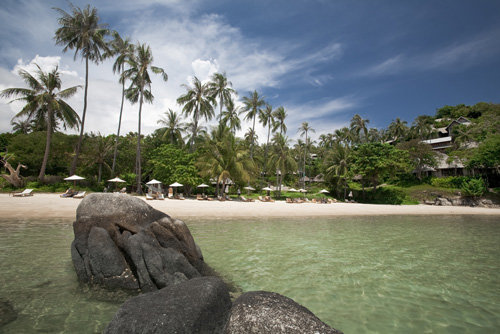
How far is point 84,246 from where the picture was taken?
17.1 feet

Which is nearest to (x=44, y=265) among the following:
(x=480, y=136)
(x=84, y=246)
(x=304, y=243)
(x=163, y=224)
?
(x=84, y=246)

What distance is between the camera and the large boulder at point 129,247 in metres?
4.72

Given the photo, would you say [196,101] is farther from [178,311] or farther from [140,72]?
[178,311]

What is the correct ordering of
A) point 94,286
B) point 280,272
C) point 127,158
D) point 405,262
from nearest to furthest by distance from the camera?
point 94,286, point 280,272, point 405,262, point 127,158

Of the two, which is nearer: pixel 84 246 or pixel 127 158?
pixel 84 246

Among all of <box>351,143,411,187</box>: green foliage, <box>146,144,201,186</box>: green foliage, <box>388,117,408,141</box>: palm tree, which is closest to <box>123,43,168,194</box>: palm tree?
<box>146,144,201,186</box>: green foliage

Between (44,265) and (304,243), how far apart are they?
807 centimetres

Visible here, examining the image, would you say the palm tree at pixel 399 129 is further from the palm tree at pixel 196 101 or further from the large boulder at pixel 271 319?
the large boulder at pixel 271 319

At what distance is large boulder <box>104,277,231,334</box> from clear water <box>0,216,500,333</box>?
1.45 m

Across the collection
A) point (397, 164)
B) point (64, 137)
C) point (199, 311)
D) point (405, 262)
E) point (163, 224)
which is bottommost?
point (405, 262)

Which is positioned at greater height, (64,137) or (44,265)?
(64,137)

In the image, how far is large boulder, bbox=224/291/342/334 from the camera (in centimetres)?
191

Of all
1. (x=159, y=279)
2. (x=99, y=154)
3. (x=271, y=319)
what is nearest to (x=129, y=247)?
(x=159, y=279)

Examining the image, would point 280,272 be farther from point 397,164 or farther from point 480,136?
point 480,136
